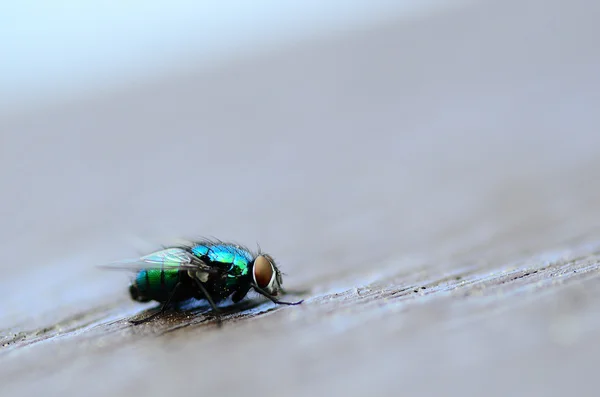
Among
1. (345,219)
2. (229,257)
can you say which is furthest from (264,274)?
(345,219)

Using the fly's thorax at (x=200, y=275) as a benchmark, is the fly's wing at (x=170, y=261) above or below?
above

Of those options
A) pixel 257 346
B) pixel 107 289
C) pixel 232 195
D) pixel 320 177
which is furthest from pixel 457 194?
pixel 257 346

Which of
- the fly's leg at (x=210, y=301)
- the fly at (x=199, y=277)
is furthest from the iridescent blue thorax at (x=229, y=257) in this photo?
the fly's leg at (x=210, y=301)

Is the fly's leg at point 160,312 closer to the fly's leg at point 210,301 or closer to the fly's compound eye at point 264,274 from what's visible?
the fly's leg at point 210,301

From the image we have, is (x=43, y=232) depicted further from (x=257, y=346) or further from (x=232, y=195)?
(x=257, y=346)

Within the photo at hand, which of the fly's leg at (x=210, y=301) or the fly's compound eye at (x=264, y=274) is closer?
the fly's leg at (x=210, y=301)

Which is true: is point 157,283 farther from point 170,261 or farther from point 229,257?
point 229,257

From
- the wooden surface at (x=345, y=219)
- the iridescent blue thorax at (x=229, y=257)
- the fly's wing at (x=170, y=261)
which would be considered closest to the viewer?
the wooden surface at (x=345, y=219)
